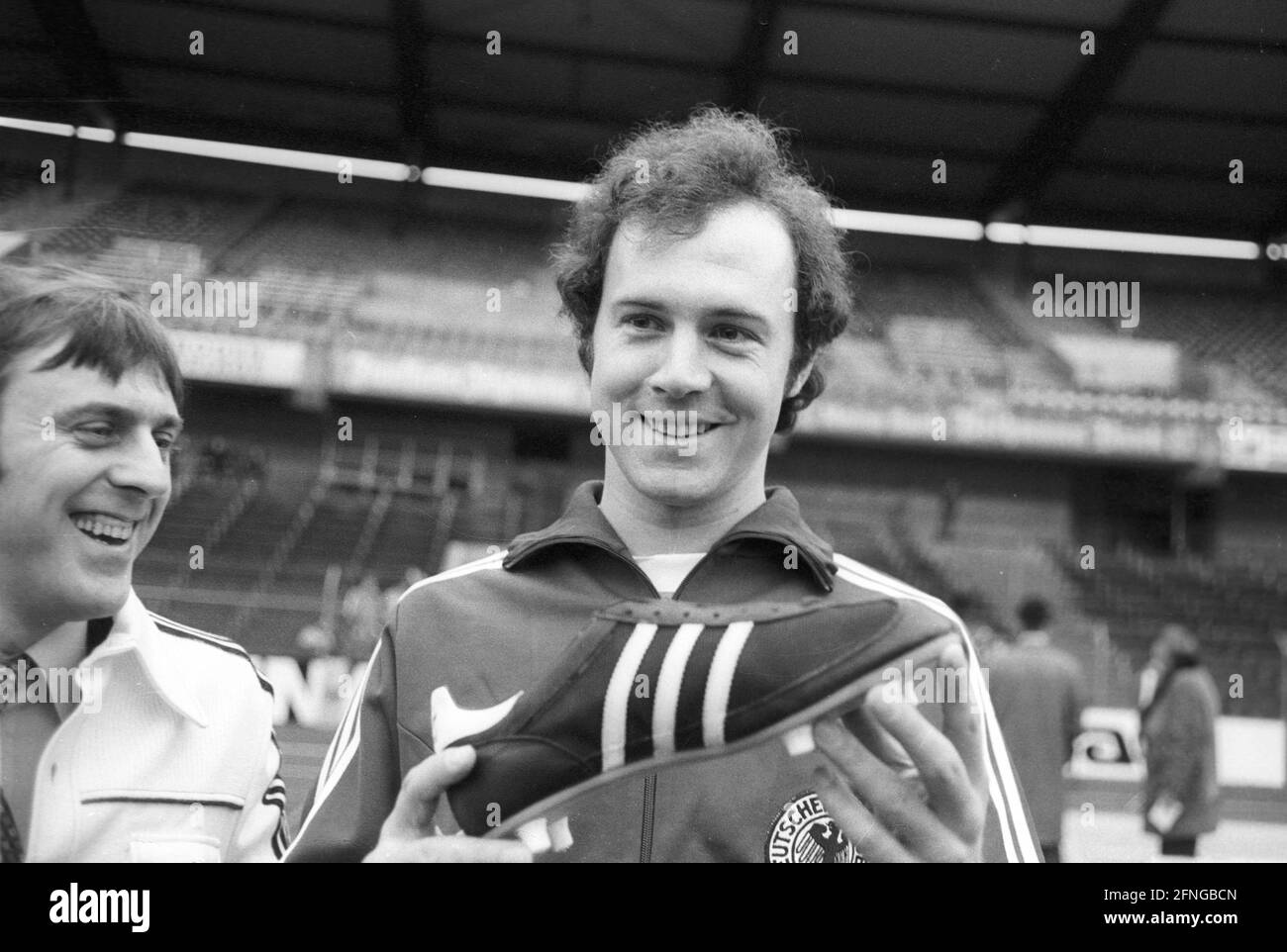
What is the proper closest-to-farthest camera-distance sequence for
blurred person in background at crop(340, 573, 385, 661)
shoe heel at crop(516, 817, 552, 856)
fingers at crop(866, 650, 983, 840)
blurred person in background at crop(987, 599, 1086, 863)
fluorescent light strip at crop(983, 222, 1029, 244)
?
fingers at crop(866, 650, 983, 840)
shoe heel at crop(516, 817, 552, 856)
blurred person in background at crop(340, 573, 385, 661)
blurred person in background at crop(987, 599, 1086, 863)
fluorescent light strip at crop(983, 222, 1029, 244)

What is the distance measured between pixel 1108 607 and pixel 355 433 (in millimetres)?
1316

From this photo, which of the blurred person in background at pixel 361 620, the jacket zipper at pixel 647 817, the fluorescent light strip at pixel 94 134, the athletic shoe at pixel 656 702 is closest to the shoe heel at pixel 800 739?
the athletic shoe at pixel 656 702

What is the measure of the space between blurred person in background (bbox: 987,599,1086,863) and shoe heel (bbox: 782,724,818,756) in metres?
0.37

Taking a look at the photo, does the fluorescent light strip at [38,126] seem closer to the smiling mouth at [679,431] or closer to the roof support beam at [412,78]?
the roof support beam at [412,78]

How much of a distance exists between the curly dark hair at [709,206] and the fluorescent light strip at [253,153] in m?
0.39

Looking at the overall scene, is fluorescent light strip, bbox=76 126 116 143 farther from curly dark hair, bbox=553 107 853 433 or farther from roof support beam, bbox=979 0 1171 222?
roof support beam, bbox=979 0 1171 222

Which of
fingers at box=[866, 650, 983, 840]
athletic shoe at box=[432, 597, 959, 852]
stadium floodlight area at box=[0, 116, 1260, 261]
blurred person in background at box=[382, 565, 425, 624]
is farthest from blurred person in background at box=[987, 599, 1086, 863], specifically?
blurred person in background at box=[382, 565, 425, 624]

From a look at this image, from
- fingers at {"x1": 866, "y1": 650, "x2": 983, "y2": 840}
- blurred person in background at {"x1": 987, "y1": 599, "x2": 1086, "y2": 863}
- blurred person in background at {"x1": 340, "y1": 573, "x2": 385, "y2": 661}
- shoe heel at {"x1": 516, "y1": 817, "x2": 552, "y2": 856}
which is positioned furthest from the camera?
blurred person in background at {"x1": 987, "y1": 599, "x2": 1086, "y2": 863}

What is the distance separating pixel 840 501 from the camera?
5.75 ft

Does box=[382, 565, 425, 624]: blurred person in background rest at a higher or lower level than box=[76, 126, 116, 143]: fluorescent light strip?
lower

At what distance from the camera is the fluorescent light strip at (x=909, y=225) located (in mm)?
1742

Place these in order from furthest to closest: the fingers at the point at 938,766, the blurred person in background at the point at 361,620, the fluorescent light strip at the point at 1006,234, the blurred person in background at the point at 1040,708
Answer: the fluorescent light strip at the point at 1006,234 < the blurred person in background at the point at 1040,708 < the blurred person in background at the point at 361,620 < the fingers at the point at 938,766

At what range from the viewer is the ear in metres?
1.63

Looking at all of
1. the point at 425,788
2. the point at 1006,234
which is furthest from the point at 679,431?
the point at 1006,234
